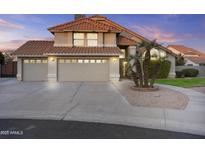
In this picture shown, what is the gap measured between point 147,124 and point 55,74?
12.3 m

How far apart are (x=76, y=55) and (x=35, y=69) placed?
12.9 ft

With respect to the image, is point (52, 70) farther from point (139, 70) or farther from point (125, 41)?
point (139, 70)

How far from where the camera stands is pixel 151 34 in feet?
40.3

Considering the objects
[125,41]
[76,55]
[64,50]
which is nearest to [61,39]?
[64,50]

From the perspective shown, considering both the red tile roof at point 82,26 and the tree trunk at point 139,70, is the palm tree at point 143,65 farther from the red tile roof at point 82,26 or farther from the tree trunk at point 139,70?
the red tile roof at point 82,26

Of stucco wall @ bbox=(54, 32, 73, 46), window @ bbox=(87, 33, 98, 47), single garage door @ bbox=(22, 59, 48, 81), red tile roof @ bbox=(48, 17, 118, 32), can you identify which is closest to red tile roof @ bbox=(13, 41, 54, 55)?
single garage door @ bbox=(22, 59, 48, 81)

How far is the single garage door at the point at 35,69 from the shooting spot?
56.6ft

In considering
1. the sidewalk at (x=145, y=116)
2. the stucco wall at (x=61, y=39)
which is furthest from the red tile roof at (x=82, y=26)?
the sidewalk at (x=145, y=116)

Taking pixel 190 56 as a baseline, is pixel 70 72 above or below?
below

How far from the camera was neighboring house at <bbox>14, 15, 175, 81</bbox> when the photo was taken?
661 inches

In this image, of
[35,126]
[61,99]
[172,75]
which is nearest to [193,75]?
[172,75]

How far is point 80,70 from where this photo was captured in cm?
1683

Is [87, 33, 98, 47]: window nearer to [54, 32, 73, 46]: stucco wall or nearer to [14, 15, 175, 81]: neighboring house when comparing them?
[14, 15, 175, 81]: neighboring house
